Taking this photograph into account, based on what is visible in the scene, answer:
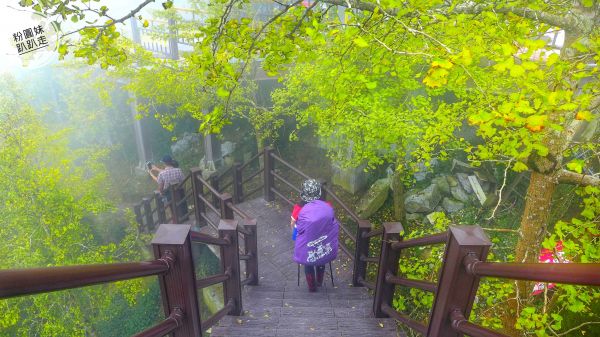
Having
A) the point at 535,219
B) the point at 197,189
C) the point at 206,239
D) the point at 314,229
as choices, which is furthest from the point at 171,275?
the point at 197,189

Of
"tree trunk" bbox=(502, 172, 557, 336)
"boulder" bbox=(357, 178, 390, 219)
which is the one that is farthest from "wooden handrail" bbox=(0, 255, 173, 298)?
"boulder" bbox=(357, 178, 390, 219)

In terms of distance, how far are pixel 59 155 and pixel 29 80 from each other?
24.0 ft

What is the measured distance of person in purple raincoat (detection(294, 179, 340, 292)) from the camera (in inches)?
148

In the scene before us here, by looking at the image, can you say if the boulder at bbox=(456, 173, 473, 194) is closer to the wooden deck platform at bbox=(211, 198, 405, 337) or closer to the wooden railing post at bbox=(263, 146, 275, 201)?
the wooden deck platform at bbox=(211, 198, 405, 337)

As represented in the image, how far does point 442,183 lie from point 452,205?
0.63 m

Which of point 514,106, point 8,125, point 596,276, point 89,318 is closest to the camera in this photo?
point 596,276

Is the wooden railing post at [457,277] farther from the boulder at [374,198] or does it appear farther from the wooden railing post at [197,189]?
the boulder at [374,198]

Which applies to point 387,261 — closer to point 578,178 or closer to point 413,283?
point 413,283

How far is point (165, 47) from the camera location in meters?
11.9

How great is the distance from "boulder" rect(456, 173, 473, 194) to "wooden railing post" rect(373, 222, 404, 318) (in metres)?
6.19

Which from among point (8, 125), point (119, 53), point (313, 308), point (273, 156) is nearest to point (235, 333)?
point (313, 308)

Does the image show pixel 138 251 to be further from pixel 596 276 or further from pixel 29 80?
pixel 596 276

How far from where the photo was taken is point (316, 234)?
3.81 metres

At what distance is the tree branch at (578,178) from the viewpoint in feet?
9.79
